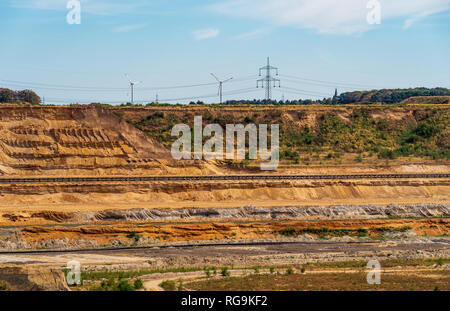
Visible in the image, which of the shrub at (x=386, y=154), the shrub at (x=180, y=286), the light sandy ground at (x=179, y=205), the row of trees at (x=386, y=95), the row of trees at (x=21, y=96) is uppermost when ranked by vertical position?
the row of trees at (x=386, y=95)

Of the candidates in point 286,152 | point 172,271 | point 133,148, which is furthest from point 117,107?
point 172,271

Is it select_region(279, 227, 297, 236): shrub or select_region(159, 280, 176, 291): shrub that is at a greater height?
select_region(279, 227, 297, 236): shrub

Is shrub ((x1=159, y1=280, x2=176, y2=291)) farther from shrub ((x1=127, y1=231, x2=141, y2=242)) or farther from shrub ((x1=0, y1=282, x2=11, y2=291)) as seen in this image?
shrub ((x1=127, y1=231, x2=141, y2=242))

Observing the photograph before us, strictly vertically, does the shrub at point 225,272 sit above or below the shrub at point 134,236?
below

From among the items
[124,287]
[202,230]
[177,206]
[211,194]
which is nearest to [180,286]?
[124,287]

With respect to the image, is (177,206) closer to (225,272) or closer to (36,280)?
(225,272)

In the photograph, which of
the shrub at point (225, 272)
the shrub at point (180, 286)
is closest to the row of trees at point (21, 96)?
the shrub at point (225, 272)

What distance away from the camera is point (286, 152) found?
8569 centimetres

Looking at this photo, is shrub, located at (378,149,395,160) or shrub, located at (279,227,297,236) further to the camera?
shrub, located at (378,149,395,160)

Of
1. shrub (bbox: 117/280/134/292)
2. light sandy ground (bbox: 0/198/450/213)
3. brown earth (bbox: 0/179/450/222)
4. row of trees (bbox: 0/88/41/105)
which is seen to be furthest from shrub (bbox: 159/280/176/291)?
row of trees (bbox: 0/88/41/105)

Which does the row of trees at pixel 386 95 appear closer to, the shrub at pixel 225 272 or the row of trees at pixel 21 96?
the row of trees at pixel 21 96

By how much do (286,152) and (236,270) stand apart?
4362 centimetres

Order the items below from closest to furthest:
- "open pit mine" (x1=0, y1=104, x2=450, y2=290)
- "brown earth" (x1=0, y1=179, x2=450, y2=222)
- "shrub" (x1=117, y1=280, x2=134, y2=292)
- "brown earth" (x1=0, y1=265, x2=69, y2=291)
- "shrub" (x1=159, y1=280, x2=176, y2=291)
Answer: "brown earth" (x1=0, y1=265, x2=69, y2=291) → "shrub" (x1=117, y1=280, x2=134, y2=292) → "shrub" (x1=159, y1=280, x2=176, y2=291) → "open pit mine" (x1=0, y1=104, x2=450, y2=290) → "brown earth" (x1=0, y1=179, x2=450, y2=222)
